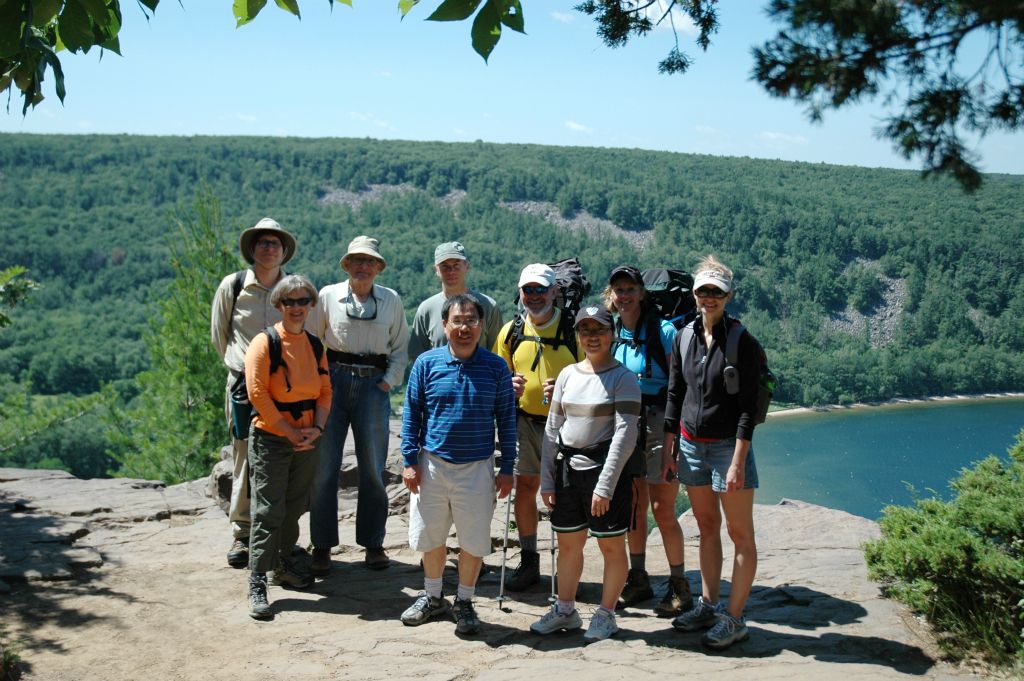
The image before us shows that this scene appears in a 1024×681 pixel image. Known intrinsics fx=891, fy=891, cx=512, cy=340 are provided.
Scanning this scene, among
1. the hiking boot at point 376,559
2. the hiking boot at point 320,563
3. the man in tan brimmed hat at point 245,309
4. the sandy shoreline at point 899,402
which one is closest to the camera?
the man in tan brimmed hat at point 245,309

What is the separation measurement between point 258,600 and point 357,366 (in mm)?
1390

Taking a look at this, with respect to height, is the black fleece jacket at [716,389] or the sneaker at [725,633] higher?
the black fleece jacket at [716,389]

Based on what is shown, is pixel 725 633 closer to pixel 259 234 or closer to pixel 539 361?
pixel 539 361

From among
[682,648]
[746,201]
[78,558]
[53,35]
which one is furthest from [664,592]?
[746,201]

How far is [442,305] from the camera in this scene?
529 cm

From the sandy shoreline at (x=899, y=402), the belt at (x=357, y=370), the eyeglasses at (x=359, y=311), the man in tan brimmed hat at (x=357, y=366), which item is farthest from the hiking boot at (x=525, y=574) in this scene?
the sandy shoreline at (x=899, y=402)

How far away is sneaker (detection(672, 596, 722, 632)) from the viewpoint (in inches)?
169

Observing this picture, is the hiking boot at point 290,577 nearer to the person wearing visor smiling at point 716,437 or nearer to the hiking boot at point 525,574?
the hiking boot at point 525,574

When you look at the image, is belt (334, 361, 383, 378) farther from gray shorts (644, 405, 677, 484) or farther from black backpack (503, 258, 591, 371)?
gray shorts (644, 405, 677, 484)

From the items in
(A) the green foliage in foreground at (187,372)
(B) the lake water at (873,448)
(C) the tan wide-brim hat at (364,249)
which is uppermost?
(C) the tan wide-brim hat at (364,249)

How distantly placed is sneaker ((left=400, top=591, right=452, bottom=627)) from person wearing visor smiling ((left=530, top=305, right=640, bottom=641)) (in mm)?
567

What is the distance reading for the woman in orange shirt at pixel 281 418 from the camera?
457 cm

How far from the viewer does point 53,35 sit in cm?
415

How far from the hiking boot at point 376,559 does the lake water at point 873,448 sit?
31025mm
